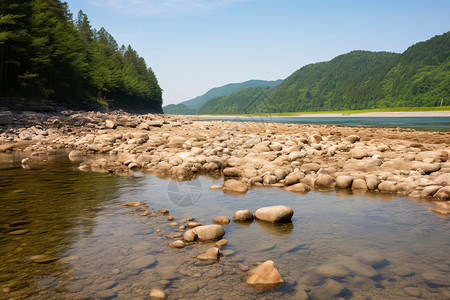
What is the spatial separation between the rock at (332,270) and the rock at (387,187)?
16.2ft

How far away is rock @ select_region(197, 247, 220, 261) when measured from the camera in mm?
4086

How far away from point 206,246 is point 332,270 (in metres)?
1.91

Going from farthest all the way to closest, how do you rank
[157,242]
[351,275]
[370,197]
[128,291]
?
[370,197]
[157,242]
[351,275]
[128,291]

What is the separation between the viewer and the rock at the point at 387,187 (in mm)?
7840

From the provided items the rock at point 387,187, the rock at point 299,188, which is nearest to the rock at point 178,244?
the rock at point 299,188

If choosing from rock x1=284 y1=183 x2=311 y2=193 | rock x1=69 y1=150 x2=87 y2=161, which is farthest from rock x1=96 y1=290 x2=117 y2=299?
rock x1=69 y1=150 x2=87 y2=161

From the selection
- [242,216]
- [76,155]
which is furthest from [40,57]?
[242,216]

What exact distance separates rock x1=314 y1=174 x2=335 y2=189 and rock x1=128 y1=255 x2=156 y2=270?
597 cm

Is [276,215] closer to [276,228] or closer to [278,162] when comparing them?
[276,228]

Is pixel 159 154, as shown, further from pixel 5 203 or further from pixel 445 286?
pixel 445 286

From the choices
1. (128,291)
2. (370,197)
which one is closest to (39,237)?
(128,291)

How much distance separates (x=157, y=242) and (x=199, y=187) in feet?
13.5

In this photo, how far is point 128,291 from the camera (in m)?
3.27

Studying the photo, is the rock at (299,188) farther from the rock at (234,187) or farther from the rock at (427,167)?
the rock at (427,167)
